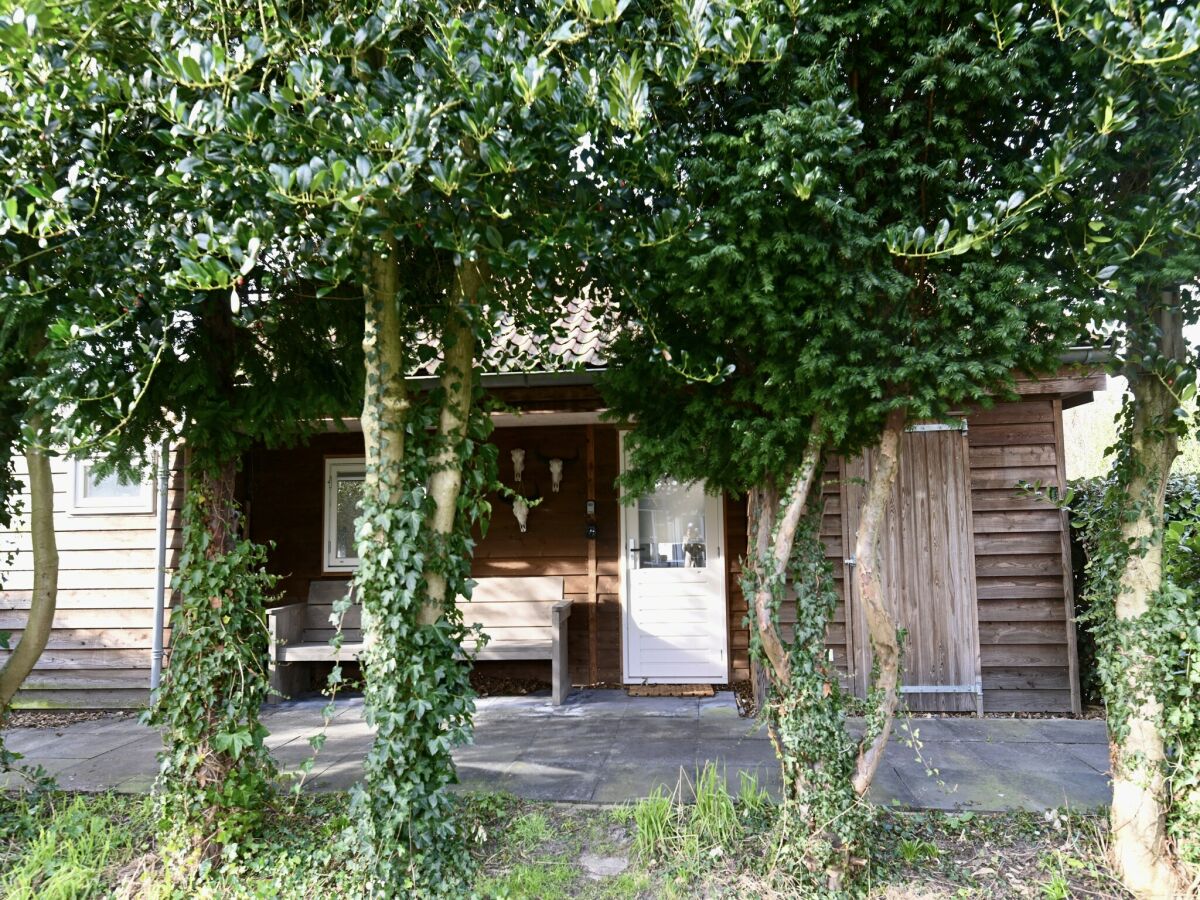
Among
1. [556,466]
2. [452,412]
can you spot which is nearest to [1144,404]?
[452,412]

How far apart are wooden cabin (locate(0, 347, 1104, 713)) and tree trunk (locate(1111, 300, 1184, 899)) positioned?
2210 millimetres

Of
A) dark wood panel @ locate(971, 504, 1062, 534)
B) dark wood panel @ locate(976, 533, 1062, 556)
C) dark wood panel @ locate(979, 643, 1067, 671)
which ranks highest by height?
dark wood panel @ locate(971, 504, 1062, 534)

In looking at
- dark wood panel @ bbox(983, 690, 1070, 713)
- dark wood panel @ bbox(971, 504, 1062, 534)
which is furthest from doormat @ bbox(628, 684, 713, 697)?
dark wood panel @ bbox(971, 504, 1062, 534)

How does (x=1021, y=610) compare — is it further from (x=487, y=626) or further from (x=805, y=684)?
(x=487, y=626)

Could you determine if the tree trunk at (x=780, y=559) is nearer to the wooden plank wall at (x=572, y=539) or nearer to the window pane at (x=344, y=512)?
the wooden plank wall at (x=572, y=539)

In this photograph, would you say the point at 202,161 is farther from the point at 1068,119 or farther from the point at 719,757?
the point at 719,757

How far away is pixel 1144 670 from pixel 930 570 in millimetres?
2509

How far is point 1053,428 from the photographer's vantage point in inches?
207

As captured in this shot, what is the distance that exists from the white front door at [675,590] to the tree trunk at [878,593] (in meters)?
3.11

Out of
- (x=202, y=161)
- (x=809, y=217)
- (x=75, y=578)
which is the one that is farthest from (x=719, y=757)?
(x=75, y=578)

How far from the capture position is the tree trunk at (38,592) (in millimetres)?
3471

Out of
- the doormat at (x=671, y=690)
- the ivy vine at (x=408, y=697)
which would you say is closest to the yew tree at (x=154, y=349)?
the ivy vine at (x=408, y=697)

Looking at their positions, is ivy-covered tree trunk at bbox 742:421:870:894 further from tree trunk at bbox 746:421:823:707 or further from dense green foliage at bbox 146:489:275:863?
dense green foliage at bbox 146:489:275:863

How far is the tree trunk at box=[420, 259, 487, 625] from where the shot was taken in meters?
2.91
